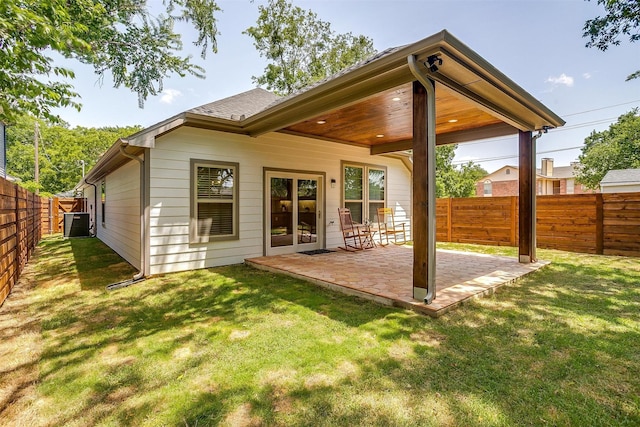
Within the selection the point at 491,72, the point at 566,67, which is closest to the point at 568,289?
the point at 491,72

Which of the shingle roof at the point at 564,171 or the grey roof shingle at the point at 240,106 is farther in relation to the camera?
the shingle roof at the point at 564,171

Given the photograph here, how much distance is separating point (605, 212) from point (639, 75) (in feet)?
17.7

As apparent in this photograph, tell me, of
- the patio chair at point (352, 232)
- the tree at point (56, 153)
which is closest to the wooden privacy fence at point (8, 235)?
the patio chair at point (352, 232)

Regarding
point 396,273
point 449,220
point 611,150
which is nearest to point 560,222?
point 449,220

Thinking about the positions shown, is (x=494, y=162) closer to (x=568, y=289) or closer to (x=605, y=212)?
(x=605, y=212)

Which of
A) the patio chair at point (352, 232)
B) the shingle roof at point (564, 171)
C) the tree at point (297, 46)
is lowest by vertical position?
the patio chair at point (352, 232)

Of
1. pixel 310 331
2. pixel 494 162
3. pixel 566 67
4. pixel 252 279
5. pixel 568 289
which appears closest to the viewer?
pixel 310 331

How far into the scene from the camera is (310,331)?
283 centimetres

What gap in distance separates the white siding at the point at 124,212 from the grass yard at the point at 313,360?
1.83 meters

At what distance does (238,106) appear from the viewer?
651cm

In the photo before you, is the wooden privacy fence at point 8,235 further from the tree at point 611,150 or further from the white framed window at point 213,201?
the tree at point 611,150

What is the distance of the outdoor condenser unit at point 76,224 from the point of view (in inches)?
446

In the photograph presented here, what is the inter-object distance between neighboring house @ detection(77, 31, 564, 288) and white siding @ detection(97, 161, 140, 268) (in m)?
0.04

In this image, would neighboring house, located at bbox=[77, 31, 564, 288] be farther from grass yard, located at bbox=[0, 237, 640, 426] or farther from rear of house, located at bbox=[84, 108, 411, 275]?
grass yard, located at bbox=[0, 237, 640, 426]
